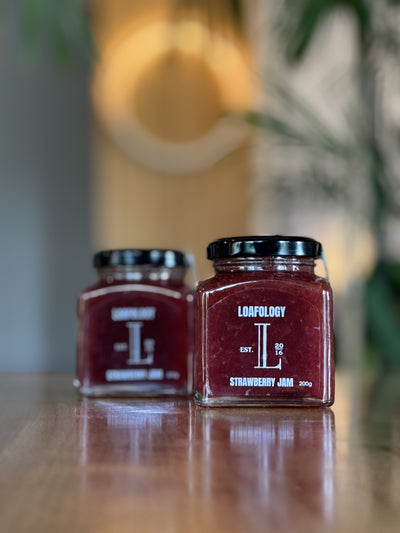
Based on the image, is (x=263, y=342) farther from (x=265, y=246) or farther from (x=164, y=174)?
(x=164, y=174)

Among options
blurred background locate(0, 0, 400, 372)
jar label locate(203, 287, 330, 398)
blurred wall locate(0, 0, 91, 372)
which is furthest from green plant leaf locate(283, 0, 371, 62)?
blurred wall locate(0, 0, 91, 372)

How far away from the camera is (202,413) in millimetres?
673

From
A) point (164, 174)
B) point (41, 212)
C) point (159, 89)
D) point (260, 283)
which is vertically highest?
point (159, 89)

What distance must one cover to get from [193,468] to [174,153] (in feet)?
9.26

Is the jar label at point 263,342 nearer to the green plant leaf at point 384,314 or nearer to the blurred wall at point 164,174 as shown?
the green plant leaf at point 384,314

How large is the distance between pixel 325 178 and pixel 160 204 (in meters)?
1.21

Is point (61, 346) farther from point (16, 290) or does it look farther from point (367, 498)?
point (367, 498)

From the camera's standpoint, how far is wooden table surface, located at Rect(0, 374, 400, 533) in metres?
0.34

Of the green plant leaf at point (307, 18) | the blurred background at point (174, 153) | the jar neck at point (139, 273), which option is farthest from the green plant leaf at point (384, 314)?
the jar neck at point (139, 273)

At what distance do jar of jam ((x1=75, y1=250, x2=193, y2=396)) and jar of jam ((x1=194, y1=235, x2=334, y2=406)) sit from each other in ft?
0.29

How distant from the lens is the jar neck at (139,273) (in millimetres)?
805

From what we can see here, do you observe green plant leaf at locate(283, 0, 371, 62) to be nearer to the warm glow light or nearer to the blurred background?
the blurred background

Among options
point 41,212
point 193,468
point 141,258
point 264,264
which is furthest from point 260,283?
point 41,212

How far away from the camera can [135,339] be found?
0.78 m
